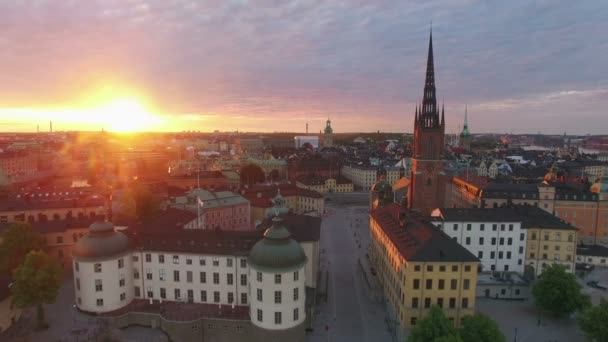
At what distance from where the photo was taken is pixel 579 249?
7512 centimetres

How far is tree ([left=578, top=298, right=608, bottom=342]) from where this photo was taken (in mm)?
42375

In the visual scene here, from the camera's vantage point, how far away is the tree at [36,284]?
46.0m

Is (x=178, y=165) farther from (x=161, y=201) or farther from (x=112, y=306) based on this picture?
(x=112, y=306)

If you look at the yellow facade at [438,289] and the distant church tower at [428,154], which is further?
the distant church tower at [428,154]

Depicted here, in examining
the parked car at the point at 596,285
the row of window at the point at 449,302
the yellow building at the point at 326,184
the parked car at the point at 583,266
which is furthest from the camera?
the yellow building at the point at 326,184

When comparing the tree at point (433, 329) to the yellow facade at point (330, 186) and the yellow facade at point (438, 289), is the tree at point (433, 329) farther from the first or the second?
the yellow facade at point (330, 186)

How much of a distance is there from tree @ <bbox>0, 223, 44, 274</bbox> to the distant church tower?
69611 millimetres

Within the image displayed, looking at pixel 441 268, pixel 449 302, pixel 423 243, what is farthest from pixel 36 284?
pixel 449 302

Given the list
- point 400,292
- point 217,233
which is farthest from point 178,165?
point 400,292

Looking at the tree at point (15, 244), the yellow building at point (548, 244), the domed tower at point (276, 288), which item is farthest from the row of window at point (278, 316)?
the yellow building at point (548, 244)

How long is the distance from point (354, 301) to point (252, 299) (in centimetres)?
1883

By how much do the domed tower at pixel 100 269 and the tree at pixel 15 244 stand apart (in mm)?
14133

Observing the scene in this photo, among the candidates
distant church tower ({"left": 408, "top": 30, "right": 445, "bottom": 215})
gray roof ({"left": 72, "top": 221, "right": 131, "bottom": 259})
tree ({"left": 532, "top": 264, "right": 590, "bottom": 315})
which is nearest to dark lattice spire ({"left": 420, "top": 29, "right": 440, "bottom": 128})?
distant church tower ({"left": 408, "top": 30, "right": 445, "bottom": 215})

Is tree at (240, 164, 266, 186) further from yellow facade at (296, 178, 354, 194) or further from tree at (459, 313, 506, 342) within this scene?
tree at (459, 313, 506, 342)
